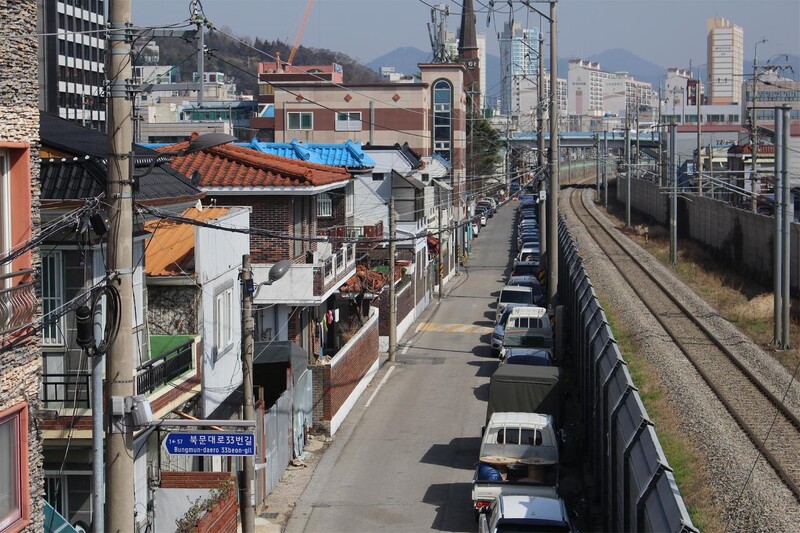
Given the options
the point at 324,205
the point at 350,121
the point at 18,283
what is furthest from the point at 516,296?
the point at 18,283

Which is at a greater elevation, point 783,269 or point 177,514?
point 783,269

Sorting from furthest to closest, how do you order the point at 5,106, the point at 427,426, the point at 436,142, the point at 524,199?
the point at 524,199
the point at 436,142
the point at 427,426
the point at 5,106

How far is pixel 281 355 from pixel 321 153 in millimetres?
17629

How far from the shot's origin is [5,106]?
9.31m

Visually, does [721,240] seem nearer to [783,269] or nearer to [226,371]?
[783,269]

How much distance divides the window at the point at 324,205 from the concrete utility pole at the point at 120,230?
68.8 ft

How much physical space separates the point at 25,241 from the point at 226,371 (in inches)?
385

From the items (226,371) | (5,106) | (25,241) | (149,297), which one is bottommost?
(226,371)

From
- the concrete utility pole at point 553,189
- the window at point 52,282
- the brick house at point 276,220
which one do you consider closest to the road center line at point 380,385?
the brick house at point 276,220

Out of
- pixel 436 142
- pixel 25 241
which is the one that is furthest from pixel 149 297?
pixel 436 142

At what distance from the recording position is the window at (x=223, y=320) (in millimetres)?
18359

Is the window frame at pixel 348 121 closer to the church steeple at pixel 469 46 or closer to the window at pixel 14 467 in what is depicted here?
the window at pixel 14 467

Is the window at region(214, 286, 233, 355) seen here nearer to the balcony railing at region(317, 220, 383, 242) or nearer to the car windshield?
the balcony railing at region(317, 220, 383, 242)

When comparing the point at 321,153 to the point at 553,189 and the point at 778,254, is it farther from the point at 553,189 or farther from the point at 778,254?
the point at 778,254
